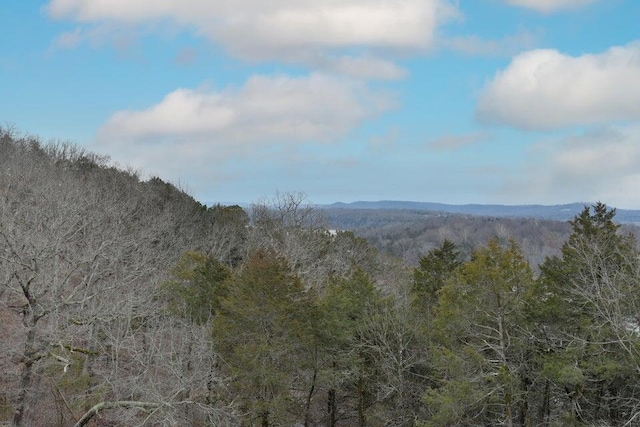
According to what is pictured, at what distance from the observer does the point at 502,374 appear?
20.2 metres

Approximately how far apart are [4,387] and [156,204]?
26631mm

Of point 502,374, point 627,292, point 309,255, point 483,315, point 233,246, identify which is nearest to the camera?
point 627,292

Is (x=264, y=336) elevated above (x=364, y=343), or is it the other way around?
(x=264, y=336)

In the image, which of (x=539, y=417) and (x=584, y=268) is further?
(x=539, y=417)

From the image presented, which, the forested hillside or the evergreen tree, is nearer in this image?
the forested hillside

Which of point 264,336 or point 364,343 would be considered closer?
point 264,336

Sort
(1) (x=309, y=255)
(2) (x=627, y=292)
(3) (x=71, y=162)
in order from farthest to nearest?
(3) (x=71, y=162) → (1) (x=309, y=255) → (2) (x=627, y=292)

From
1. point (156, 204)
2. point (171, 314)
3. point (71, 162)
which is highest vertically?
point (71, 162)

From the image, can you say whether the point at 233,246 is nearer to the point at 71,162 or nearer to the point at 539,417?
the point at 71,162

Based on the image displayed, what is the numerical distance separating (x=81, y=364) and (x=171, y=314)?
4349mm

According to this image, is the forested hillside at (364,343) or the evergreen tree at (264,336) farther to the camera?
the evergreen tree at (264,336)

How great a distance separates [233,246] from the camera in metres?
47.3

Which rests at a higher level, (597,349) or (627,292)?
(627,292)

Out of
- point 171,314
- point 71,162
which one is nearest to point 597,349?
point 171,314
